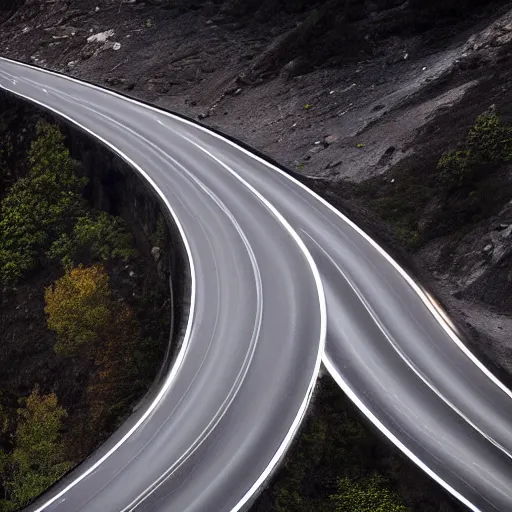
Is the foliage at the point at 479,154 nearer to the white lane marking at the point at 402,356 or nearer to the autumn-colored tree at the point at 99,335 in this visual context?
the white lane marking at the point at 402,356

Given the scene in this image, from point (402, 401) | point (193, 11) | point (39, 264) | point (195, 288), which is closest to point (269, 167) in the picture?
point (195, 288)

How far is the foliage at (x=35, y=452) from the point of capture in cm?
2327

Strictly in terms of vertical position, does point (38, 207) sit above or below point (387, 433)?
above

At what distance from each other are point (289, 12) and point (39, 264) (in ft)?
101

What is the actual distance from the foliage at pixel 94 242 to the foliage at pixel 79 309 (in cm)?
110

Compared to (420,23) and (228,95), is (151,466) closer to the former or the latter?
(228,95)

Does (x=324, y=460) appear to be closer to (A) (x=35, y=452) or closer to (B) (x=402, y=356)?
(B) (x=402, y=356)

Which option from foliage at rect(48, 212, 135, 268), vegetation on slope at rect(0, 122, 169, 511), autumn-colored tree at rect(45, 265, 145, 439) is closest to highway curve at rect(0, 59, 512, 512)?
foliage at rect(48, 212, 135, 268)

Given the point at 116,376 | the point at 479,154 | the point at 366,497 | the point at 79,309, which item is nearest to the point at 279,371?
the point at 366,497

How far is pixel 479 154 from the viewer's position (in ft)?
89.6

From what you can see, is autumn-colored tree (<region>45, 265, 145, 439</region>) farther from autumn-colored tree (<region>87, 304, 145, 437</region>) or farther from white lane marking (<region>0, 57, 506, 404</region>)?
white lane marking (<region>0, 57, 506, 404</region>)

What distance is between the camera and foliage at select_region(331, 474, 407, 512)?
17188 millimetres

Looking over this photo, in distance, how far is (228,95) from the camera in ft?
144

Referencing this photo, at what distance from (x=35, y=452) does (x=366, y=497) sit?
15071 mm
